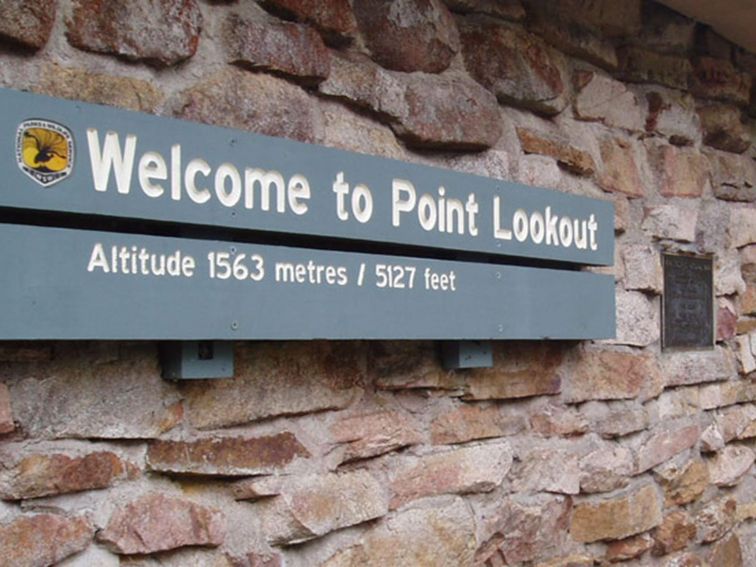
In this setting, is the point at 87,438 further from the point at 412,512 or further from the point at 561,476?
the point at 561,476

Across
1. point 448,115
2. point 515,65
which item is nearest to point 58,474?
point 448,115

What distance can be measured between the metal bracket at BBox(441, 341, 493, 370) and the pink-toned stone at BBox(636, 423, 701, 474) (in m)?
0.67

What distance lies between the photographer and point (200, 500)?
147cm

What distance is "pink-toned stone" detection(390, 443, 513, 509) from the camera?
175 cm

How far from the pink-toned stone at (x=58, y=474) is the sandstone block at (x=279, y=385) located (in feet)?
0.51

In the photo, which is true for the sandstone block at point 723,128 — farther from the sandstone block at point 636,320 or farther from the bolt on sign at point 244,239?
the bolt on sign at point 244,239

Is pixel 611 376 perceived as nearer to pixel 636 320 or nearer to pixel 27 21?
pixel 636 320

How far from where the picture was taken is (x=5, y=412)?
1.26 m

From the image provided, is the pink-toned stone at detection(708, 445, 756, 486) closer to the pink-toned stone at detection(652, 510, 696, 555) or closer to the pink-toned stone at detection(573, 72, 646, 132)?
the pink-toned stone at detection(652, 510, 696, 555)

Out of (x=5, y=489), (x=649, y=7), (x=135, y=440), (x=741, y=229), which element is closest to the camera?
(x=5, y=489)

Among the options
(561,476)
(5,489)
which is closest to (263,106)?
(5,489)

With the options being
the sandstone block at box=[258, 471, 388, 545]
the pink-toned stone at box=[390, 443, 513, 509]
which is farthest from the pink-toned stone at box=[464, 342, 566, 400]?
the sandstone block at box=[258, 471, 388, 545]

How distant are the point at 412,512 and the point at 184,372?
58cm

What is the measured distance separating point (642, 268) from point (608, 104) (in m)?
0.42
